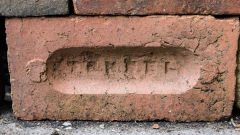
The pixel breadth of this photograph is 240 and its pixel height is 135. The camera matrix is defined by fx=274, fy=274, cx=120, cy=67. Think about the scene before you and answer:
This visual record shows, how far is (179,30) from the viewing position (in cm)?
162

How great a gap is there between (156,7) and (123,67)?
434 millimetres

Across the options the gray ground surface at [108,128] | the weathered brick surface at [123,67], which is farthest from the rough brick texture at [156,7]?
the gray ground surface at [108,128]

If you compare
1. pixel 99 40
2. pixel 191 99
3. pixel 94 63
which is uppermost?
pixel 99 40

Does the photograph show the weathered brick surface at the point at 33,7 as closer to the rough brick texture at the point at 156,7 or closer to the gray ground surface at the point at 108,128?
the rough brick texture at the point at 156,7

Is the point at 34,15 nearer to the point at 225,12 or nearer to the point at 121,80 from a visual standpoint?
the point at 121,80

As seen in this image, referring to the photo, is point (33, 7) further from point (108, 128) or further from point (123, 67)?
point (108, 128)

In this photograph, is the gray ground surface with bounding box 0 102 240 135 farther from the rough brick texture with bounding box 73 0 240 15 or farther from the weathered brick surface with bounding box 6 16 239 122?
the rough brick texture with bounding box 73 0 240 15

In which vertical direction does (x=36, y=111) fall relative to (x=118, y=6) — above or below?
below

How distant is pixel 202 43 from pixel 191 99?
36 cm

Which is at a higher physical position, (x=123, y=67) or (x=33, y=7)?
(x=33, y=7)

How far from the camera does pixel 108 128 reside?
5.75ft

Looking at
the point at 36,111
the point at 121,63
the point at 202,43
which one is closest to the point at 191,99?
the point at 202,43

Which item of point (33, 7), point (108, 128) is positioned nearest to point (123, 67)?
point (108, 128)

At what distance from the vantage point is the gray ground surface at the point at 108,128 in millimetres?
1700
